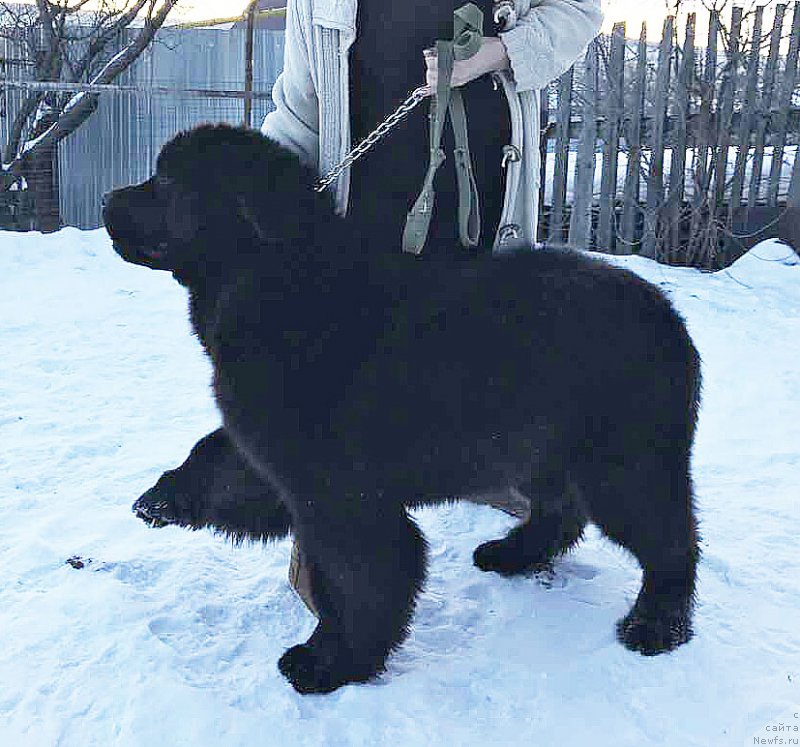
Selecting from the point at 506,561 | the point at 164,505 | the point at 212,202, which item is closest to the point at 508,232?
the point at 212,202

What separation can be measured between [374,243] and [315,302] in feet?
0.83

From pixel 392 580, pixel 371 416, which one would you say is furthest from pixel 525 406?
pixel 392 580

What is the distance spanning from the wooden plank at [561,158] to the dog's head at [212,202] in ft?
19.1

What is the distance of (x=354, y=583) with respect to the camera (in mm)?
2211

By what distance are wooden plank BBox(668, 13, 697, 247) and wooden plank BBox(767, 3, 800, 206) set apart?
0.70 meters

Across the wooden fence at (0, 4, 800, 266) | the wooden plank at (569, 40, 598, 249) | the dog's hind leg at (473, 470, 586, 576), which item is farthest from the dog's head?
the wooden plank at (569, 40, 598, 249)

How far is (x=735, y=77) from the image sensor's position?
7.36 meters

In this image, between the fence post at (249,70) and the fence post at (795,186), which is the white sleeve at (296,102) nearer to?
the fence post at (795,186)

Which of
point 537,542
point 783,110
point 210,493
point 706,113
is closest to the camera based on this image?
point 210,493

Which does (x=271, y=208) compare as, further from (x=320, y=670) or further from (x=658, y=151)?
(x=658, y=151)

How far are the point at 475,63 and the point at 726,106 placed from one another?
18.8 ft

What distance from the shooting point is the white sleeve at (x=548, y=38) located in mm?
2441

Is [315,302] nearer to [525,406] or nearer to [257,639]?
[525,406]

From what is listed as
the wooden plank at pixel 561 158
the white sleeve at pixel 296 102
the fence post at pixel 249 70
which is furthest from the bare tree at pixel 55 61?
the white sleeve at pixel 296 102
